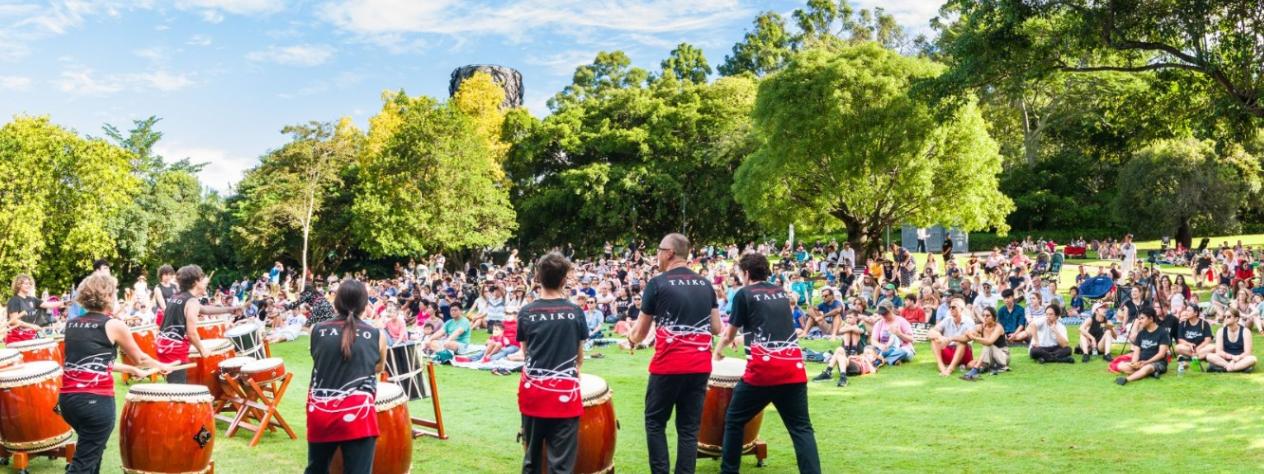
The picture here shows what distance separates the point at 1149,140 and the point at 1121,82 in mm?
24782

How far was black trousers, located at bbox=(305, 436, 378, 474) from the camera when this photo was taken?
490 centimetres

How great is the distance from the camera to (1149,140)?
1772 cm

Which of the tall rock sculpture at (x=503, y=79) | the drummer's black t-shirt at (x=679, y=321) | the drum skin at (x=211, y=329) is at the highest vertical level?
the tall rock sculpture at (x=503, y=79)

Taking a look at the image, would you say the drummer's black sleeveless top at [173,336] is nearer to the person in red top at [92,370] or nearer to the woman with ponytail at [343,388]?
the person in red top at [92,370]

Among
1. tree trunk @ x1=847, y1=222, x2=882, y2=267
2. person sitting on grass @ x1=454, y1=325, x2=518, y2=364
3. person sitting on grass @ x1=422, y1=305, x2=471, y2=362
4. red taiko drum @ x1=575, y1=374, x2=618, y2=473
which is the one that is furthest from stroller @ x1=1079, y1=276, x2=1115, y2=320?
red taiko drum @ x1=575, y1=374, x2=618, y2=473

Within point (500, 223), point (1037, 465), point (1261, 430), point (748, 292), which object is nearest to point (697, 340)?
point (748, 292)

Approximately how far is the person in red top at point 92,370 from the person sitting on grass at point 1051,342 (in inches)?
430

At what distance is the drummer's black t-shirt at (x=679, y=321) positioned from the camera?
5652mm

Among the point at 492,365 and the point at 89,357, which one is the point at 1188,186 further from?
the point at 89,357

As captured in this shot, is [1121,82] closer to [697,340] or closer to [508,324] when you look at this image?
[508,324]

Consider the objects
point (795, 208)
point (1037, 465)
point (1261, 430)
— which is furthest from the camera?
point (795, 208)

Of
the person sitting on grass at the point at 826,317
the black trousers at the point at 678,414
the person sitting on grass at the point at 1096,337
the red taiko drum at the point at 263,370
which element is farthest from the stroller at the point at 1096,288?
the red taiko drum at the point at 263,370

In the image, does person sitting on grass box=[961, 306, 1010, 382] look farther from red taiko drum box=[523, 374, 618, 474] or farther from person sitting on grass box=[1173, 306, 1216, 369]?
red taiko drum box=[523, 374, 618, 474]

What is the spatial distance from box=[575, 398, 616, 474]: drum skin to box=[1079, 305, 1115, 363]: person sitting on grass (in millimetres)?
8980
